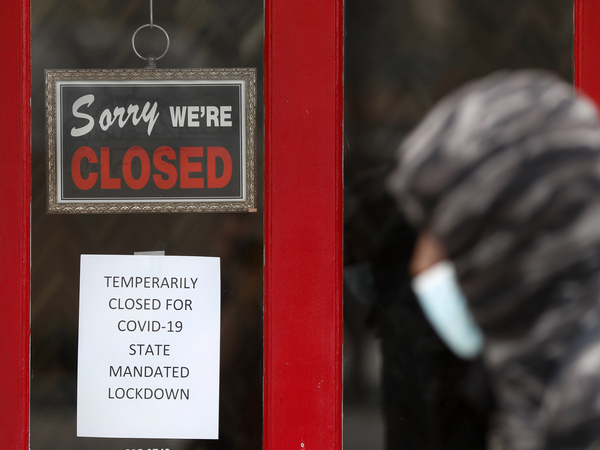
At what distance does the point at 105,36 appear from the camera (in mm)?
1827

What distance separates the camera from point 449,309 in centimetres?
85

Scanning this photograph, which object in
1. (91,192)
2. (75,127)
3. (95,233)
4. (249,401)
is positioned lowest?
(249,401)

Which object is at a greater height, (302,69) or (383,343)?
(302,69)

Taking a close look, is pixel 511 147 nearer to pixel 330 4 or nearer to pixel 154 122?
pixel 330 4

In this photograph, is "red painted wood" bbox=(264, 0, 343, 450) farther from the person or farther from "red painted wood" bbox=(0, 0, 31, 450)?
the person

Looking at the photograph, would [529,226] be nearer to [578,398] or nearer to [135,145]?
[578,398]

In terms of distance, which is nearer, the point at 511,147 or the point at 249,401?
the point at 511,147

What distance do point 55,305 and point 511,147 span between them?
1754 millimetres

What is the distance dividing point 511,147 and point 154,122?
147 cm

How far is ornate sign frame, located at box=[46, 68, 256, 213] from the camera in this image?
1.82 meters

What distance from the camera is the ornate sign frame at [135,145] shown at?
182cm

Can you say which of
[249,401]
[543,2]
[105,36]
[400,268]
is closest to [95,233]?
[105,36]

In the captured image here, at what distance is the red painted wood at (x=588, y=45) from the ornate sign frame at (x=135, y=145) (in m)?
1.34

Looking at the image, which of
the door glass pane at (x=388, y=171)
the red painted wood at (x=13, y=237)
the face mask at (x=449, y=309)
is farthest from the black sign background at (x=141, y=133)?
the face mask at (x=449, y=309)
